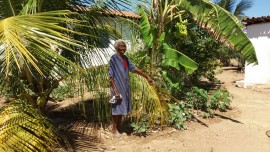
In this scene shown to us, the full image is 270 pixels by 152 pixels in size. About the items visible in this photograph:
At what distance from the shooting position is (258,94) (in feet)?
33.0

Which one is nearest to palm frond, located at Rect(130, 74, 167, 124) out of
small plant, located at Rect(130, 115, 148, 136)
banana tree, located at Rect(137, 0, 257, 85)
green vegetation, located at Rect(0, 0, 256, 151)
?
green vegetation, located at Rect(0, 0, 256, 151)

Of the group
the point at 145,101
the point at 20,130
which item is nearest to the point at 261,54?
the point at 145,101

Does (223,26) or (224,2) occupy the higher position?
(224,2)

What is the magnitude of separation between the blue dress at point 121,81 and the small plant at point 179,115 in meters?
1.18

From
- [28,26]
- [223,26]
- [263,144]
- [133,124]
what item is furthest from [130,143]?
[28,26]

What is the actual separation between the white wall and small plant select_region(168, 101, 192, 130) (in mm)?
5451

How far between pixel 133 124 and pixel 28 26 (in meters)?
3.50

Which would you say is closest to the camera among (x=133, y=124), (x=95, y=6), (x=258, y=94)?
(x=95, y=6)

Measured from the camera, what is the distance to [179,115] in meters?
6.10

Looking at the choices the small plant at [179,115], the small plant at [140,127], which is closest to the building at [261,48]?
the small plant at [179,115]

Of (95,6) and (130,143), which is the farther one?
(130,143)

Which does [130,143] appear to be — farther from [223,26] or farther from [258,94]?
[258,94]

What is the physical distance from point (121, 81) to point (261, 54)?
7535 mm

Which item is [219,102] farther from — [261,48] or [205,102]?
[261,48]
